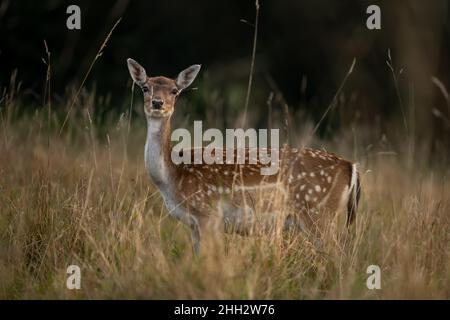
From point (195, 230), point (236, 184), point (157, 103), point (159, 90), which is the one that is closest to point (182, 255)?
point (195, 230)

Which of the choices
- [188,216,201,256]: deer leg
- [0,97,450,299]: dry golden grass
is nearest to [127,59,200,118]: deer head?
[0,97,450,299]: dry golden grass

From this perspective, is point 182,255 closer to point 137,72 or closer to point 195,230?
point 195,230

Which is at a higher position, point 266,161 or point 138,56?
point 138,56

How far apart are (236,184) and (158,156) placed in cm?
61

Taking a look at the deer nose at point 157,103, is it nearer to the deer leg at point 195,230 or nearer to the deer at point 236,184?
the deer at point 236,184

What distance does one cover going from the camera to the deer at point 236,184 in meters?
6.13

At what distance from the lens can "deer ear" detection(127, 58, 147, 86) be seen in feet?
21.2

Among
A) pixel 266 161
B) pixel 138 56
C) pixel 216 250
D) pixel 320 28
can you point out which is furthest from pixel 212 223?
pixel 320 28

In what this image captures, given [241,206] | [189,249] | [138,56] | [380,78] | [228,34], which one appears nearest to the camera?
[189,249]

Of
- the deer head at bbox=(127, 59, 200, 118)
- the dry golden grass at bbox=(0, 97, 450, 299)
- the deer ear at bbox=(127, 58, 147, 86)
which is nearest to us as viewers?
the dry golden grass at bbox=(0, 97, 450, 299)

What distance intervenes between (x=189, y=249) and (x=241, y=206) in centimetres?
92

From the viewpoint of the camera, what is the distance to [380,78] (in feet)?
57.3

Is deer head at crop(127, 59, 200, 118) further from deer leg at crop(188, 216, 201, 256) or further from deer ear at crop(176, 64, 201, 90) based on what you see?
deer leg at crop(188, 216, 201, 256)
